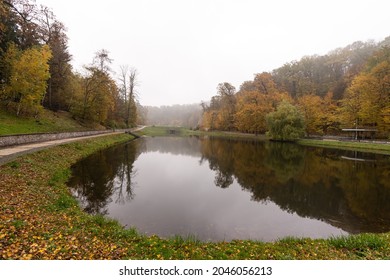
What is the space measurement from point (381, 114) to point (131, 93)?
58.7 meters

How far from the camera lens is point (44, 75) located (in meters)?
26.6

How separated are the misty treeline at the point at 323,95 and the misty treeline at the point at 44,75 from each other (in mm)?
40943

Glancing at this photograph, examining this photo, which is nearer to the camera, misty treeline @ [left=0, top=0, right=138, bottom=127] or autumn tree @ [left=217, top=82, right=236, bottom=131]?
misty treeline @ [left=0, top=0, right=138, bottom=127]

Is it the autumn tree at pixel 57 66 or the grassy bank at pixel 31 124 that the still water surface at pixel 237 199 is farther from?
the autumn tree at pixel 57 66

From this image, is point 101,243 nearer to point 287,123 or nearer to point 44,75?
point 44,75

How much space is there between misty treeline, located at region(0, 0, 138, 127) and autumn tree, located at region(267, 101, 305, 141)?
38.6 metres

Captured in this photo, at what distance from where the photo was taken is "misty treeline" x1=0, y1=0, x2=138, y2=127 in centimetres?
2542

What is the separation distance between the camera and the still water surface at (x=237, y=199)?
9359 mm

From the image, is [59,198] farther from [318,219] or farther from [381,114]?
[381,114]

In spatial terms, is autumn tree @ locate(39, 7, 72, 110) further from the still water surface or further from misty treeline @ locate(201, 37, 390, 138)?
misty treeline @ locate(201, 37, 390, 138)

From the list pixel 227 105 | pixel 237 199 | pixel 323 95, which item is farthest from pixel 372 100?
pixel 237 199

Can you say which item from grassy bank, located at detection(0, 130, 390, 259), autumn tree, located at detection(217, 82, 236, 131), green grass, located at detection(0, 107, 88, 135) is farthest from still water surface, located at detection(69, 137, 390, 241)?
autumn tree, located at detection(217, 82, 236, 131)

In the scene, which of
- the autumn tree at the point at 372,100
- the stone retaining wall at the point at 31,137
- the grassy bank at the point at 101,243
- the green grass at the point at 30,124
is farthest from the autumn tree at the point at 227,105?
the grassy bank at the point at 101,243

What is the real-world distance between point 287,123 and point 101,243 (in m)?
50.5
